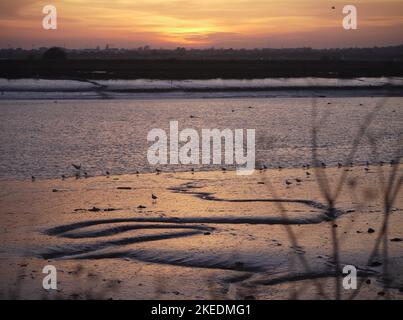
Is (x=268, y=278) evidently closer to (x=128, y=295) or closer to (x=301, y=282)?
(x=301, y=282)

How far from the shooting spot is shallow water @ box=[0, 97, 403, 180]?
13.7 m

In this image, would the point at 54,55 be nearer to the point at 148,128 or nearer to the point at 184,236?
the point at 148,128

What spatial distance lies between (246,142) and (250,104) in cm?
1094

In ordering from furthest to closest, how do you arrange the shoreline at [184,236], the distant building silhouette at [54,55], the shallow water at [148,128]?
the distant building silhouette at [54,55] → the shallow water at [148,128] → the shoreline at [184,236]

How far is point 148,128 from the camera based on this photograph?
63.0 feet

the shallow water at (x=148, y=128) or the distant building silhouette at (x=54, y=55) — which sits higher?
the distant building silhouette at (x=54, y=55)

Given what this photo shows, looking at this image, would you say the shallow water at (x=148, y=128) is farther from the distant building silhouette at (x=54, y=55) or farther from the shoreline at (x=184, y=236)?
the distant building silhouette at (x=54, y=55)

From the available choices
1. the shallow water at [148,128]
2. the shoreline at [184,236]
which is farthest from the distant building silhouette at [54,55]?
the shoreline at [184,236]

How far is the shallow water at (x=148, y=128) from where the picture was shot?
13672 millimetres

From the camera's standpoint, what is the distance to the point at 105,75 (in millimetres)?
43031

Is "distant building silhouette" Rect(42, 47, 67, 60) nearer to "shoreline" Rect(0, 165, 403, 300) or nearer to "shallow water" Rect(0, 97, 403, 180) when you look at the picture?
"shallow water" Rect(0, 97, 403, 180)

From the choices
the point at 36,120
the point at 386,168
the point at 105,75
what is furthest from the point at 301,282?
the point at 105,75

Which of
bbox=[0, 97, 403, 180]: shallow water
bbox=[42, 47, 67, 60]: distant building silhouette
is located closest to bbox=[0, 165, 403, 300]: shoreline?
bbox=[0, 97, 403, 180]: shallow water
